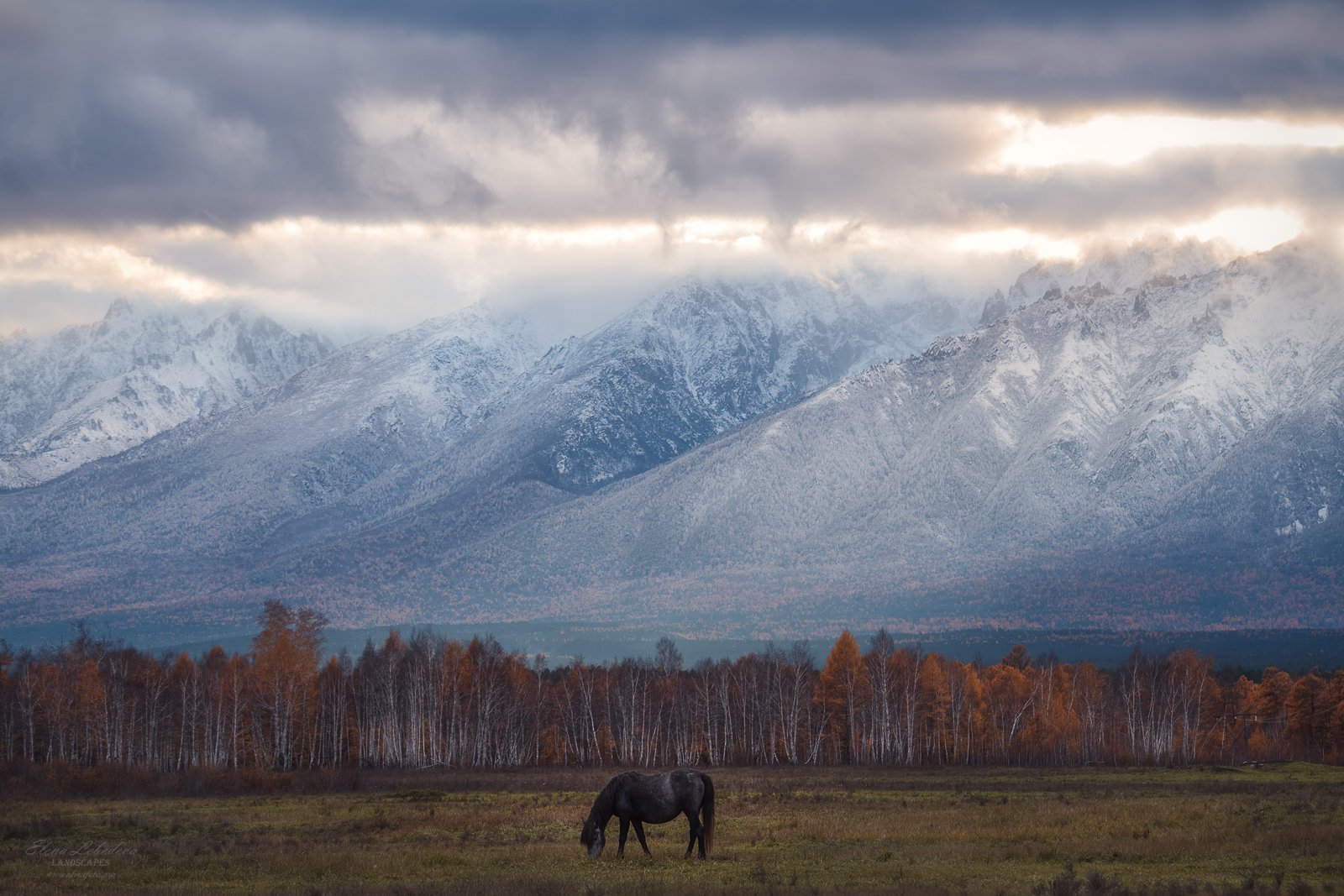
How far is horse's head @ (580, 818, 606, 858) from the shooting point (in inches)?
1912

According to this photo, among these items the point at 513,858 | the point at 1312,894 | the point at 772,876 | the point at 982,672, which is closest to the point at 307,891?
the point at 513,858

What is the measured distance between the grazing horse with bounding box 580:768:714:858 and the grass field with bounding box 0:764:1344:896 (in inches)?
33.7

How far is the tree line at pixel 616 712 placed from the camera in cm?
12769

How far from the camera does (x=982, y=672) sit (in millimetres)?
170875

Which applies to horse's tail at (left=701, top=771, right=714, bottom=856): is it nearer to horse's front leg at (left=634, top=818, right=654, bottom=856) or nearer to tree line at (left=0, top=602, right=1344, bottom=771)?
horse's front leg at (left=634, top=818, right=654, bottom=856)

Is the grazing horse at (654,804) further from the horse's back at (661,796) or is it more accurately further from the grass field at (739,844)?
the grass field at (739,844)

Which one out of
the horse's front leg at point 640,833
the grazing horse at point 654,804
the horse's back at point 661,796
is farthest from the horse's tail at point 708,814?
the horse's front leg at point 640,833

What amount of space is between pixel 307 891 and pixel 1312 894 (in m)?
25.9

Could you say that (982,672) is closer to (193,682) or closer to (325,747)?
(325,747)

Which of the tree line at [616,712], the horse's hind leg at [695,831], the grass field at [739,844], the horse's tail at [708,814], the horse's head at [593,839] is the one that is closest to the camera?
the grass field at [739,844]

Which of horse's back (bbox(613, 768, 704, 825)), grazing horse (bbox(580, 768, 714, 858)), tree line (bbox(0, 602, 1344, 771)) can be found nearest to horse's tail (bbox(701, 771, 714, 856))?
grazing horse (bbox(580, 768, 714, 858))

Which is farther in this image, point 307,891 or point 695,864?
point 695,864

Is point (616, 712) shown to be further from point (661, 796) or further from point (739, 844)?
point (661, 796)

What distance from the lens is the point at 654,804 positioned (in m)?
48.6
